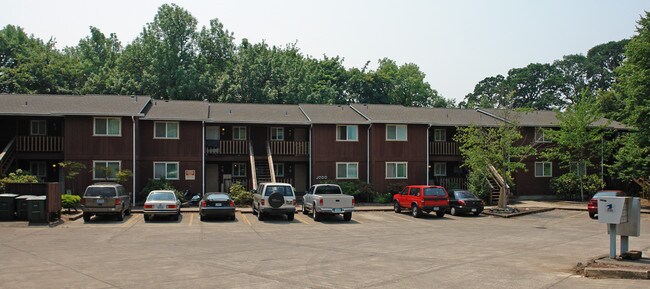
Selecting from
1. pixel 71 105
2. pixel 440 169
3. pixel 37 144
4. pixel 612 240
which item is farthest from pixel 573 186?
pixel 37 144

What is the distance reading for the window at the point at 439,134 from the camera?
41.4m

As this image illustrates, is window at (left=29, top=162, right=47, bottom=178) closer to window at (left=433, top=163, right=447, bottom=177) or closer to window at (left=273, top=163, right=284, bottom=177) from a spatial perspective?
window at (left=273, top=163, right=284, bottom=177)

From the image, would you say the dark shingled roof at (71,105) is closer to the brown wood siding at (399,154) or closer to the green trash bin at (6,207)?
the green trash bin at (6,207)

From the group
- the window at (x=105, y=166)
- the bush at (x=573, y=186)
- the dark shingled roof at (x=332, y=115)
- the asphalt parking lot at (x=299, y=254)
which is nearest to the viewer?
the asphalt parking lot at (x=299, y=254)

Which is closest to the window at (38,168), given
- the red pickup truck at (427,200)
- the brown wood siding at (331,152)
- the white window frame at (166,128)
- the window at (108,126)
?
the window at (108,126)

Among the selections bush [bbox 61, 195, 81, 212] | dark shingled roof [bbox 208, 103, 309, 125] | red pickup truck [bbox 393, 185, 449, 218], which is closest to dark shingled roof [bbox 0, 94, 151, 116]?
dark shingled roof [bbox 208, 103, 309, 125]

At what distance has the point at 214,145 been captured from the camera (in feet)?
123

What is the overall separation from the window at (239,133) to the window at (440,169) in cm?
1447

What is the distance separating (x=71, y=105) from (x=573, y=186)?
34.3m

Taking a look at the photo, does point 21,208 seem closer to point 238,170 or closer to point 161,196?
point 161,196

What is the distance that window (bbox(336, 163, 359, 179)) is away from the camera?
3834cm

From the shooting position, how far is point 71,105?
35.1 m

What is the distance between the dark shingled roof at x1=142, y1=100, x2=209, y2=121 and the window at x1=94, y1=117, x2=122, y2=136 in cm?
166

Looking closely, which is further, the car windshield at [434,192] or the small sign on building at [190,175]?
the small sign on building at [190,175]
